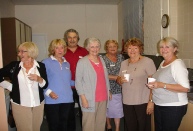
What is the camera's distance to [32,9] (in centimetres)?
571

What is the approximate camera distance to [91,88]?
2178mm

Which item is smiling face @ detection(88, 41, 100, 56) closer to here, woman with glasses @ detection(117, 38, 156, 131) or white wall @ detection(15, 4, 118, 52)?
woman with glasses @ detection(117, 38, 156, 131)

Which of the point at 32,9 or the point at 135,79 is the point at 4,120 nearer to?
the point at 135,79

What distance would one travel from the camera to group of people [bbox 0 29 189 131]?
5.98 ft

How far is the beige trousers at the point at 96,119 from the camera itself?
87.5 inches

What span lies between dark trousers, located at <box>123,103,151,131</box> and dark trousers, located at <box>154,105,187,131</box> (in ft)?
1.03

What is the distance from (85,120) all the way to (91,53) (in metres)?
0.74

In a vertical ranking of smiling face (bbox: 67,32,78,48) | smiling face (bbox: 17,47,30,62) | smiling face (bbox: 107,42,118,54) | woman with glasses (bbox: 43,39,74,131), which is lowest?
woman with glasses (bbox: 43,39,74,131)

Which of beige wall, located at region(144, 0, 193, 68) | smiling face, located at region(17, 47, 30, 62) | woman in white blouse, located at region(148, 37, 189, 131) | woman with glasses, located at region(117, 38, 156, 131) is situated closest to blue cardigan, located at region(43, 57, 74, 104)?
smiling face, located at region(17, 47, 30, 62)

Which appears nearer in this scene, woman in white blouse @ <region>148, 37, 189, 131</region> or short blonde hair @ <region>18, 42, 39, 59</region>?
woman in white blouse @ <region>148, 37, 189, 131</region>

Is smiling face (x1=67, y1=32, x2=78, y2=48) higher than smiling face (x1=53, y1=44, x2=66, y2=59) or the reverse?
higher

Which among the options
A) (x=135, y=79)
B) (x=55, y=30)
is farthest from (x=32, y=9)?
(x=135, y=79)

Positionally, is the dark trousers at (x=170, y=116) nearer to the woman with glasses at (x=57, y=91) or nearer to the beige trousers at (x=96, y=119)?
the beige trousers at (x=96, y=119)

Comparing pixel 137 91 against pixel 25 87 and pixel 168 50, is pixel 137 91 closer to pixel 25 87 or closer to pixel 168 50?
pixel 168 50
